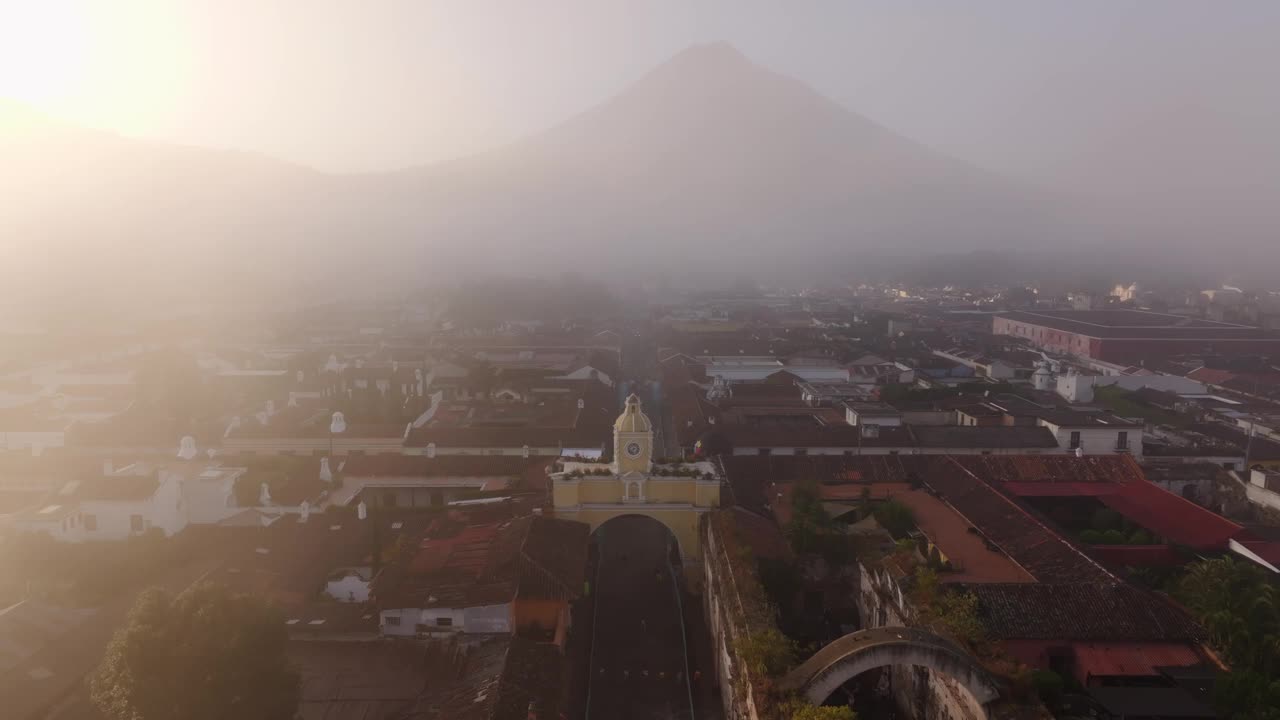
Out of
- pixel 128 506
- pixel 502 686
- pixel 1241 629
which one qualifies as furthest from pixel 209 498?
pixel 1241 629

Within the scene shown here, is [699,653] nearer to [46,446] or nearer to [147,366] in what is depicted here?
[46,446]

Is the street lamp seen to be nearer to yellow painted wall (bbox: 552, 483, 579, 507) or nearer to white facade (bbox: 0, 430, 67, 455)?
white facade (bbox: 0, 430, 67, 455)

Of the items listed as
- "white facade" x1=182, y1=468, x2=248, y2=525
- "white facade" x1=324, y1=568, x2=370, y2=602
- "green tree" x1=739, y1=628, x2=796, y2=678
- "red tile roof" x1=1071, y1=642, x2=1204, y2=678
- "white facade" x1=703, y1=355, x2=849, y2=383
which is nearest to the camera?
"green tree" x1=739, y1=628, x2=796, y2=678

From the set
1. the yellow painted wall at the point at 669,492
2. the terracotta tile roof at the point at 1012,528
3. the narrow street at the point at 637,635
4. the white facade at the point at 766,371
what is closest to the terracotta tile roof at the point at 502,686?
the narrow street at the point at 637,635

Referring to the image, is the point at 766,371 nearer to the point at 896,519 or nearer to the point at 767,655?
the point at 896,519

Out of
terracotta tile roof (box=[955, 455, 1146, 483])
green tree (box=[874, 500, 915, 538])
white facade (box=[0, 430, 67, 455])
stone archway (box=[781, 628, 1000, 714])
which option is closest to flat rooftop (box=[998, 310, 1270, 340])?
terracotta tile roof (box=[955, 455, 1146, 483])

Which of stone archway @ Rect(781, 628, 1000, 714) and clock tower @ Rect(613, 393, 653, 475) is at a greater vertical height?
clock tower @ Rect(613, 393, 653, 475)

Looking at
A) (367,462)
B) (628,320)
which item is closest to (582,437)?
(367,462)
